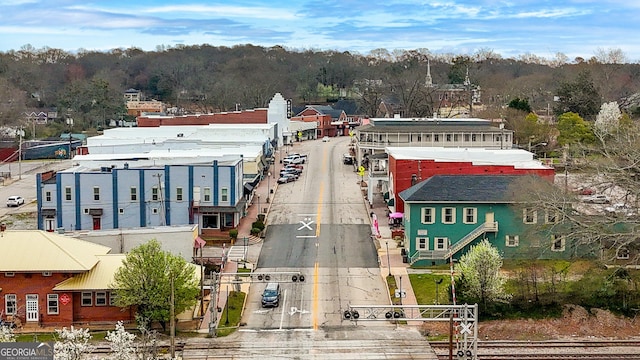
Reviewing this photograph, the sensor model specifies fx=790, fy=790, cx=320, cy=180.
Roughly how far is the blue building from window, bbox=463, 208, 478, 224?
48.4 feet

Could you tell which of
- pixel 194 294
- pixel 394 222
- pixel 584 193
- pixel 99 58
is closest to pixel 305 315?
pixel 194 294

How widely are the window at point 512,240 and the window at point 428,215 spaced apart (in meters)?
4.09

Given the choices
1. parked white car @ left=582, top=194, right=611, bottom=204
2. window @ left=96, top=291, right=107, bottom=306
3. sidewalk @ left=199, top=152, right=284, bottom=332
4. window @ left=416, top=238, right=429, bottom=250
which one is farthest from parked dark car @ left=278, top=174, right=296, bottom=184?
window @ left=96, top=291, right=107, bottom=306

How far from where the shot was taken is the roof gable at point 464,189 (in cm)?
4309

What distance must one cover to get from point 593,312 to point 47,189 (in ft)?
107

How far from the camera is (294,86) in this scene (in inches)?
5999

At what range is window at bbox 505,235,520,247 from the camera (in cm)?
4303

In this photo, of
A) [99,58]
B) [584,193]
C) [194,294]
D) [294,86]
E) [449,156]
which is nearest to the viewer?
[194,294]

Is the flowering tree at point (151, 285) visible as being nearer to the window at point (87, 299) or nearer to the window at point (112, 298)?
the window at point (112, 298)

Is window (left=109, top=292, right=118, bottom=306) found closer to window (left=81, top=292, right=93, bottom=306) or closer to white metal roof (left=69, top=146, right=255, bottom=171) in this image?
window (left=81, top=292, right=93, bottom=306)

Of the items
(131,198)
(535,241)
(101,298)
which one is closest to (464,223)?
(535,241)

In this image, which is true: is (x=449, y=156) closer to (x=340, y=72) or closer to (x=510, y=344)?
(x=510, y=344)

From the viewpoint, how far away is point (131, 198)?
49.1 metres

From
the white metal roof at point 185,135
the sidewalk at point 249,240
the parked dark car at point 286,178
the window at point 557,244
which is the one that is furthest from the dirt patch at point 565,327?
the white metal roof at point 185,135
